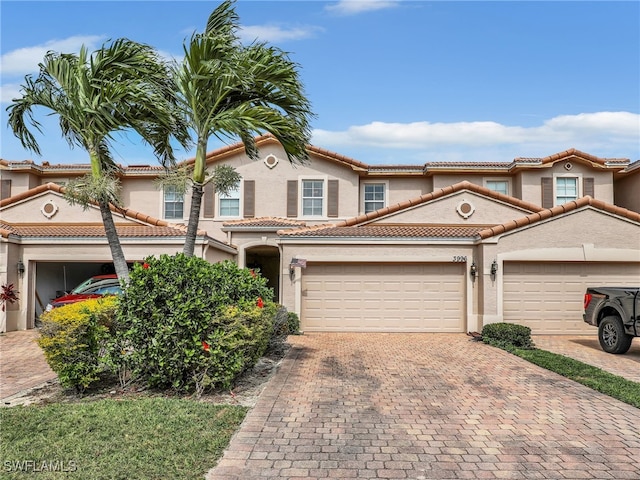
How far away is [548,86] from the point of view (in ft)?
46.2

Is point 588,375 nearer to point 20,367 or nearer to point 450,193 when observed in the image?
point 450,193

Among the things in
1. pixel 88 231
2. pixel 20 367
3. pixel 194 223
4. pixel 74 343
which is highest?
pixel 88 231

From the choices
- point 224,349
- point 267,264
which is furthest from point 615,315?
point 267,264

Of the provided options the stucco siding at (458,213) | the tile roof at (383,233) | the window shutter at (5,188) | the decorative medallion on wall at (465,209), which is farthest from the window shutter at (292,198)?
the window shutter at (5,188)

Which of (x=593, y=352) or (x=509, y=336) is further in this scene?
(x=509, y=336)

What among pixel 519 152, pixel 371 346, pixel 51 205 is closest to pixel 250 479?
pixel 371 346

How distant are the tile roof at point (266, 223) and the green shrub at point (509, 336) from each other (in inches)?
370

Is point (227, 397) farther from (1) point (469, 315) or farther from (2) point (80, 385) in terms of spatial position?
(1) point (469, 315)

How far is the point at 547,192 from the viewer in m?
20.5

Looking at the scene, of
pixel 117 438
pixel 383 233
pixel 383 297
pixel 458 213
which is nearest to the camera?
pixel 117 438

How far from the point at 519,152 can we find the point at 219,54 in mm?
16209

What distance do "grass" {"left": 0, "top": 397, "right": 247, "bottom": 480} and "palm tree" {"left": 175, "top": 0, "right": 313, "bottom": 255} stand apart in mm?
3518

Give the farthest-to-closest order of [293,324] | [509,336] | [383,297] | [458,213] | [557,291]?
[458,213], [383,297], [557,291], [293,324], [509,336]

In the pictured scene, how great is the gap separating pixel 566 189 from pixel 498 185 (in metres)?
2.89
